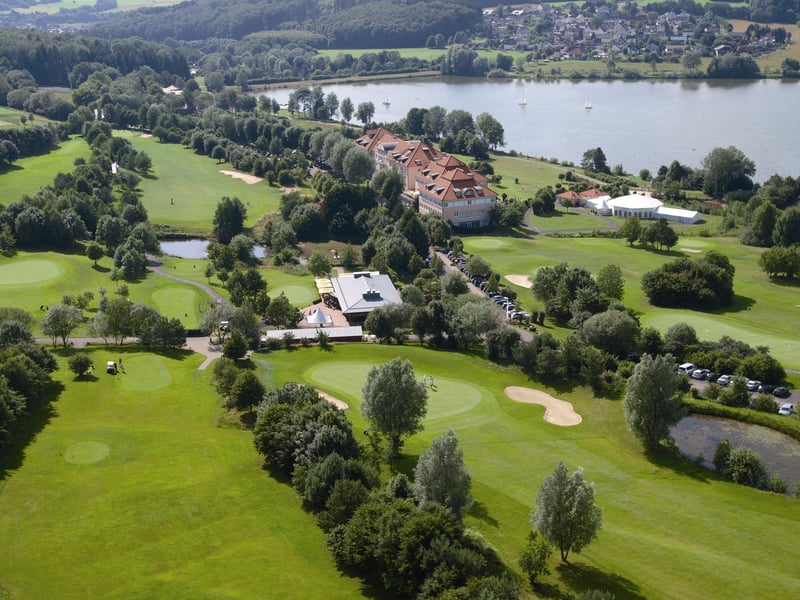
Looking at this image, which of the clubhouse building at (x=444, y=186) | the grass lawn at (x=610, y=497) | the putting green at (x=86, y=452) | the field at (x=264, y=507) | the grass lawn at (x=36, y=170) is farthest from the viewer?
the grass lawn at (x=36, y=170)

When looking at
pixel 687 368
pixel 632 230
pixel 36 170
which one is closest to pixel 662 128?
pixel 632 230

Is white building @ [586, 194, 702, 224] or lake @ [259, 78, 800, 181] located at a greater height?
lake @ [259, 78, 800, 181]

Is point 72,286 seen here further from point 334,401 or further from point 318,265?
point 334,401

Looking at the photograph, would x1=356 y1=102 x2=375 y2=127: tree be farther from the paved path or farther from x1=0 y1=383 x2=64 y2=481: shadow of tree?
x1=0 y1=383 x2=64 y2=481: shadow of tree

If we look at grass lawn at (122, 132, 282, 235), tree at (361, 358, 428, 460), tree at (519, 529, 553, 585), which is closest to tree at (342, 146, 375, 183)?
grass lawn at (122, 132, 282, 235)

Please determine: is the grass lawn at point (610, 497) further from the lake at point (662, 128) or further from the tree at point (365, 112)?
the tree at point (365, 112)

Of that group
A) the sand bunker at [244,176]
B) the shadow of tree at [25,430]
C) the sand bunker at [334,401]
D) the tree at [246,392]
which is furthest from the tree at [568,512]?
the sand bunker at [244,176]

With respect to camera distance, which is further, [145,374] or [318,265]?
[318,265]
